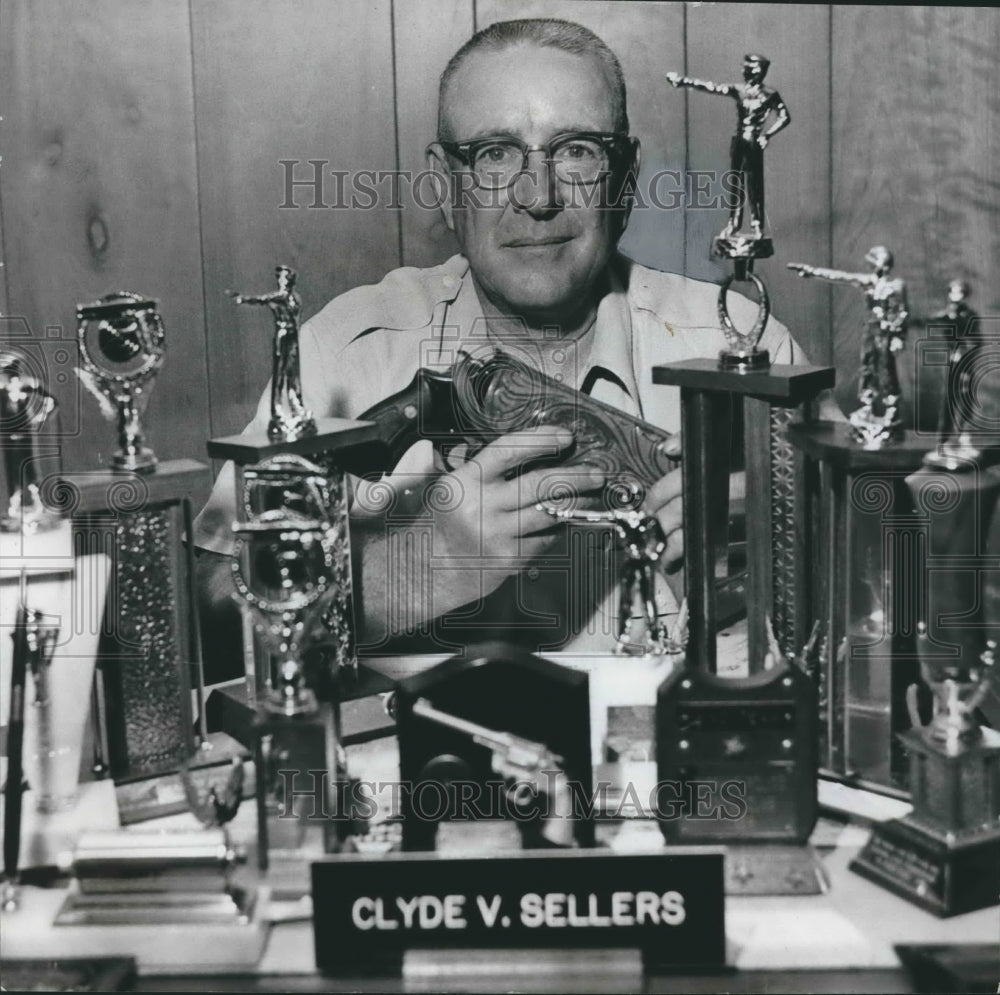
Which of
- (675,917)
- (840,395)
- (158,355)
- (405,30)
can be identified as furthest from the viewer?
(840,395)

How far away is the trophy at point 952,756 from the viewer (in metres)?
1.07

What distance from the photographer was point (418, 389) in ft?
4.69

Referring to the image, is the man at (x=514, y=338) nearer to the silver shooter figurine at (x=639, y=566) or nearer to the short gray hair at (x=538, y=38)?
the short gray hair at (x=538, y=38)

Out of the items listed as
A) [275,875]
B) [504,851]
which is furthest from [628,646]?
[275,875]

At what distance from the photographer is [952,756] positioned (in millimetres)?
1065

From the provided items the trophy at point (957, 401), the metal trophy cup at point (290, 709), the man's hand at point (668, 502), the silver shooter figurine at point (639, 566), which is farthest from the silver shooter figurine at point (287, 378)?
the trophy at point (957, 401)

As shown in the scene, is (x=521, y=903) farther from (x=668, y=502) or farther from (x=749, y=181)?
(x=749, y=181)

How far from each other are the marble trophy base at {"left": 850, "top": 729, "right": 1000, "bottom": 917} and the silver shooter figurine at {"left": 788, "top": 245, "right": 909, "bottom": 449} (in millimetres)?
264

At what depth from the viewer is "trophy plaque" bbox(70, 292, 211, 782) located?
48.2 inches

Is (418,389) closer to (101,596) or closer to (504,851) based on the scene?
(101,596)

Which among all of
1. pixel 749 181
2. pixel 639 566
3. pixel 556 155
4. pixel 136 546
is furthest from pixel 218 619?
pixel 749 181

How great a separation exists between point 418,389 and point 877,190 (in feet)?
1.68

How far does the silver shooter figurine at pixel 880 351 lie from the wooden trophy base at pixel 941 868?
0.33 metres

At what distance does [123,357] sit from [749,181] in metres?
0.59
